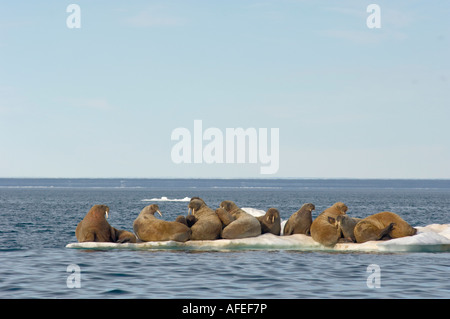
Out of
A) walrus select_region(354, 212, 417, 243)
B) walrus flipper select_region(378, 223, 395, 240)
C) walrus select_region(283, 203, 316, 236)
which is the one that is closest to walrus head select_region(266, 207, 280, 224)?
walrus select_region(283, 203, 316, 236)

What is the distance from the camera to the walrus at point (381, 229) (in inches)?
1051

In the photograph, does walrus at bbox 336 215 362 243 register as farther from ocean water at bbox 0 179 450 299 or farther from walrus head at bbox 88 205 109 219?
walrus head at bbox 88 205 109 219

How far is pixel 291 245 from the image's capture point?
2652 centimetres

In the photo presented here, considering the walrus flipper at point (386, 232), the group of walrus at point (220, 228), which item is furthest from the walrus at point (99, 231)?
the walrus flipper at point (386, 232)

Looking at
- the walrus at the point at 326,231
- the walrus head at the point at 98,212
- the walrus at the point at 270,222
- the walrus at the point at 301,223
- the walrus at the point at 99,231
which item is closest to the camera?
the walrus at the point at 326,231

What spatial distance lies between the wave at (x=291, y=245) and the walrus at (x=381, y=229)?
28.1 inches

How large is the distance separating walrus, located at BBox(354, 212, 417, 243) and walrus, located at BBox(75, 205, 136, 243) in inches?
352

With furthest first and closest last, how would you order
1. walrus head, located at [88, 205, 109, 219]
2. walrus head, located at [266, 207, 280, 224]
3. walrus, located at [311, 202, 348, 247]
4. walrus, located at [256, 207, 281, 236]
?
walrus, located at [256, 207, 281, 236], walrus head, located at [266, 207, 280, 224], walrus head, located at [88, 205, 109, 219], walrus, located at [311, 202, 348, 247]

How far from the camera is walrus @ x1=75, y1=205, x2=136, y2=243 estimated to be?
1051 inches

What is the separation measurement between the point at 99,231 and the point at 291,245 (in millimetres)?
7543

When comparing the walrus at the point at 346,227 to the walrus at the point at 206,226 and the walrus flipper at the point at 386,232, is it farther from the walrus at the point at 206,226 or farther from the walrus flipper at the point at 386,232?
the walrus at the point at 206,226

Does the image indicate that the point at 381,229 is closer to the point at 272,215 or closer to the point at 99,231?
the point at 272,215

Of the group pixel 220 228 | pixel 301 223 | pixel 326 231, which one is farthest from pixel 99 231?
pixel 326 231
